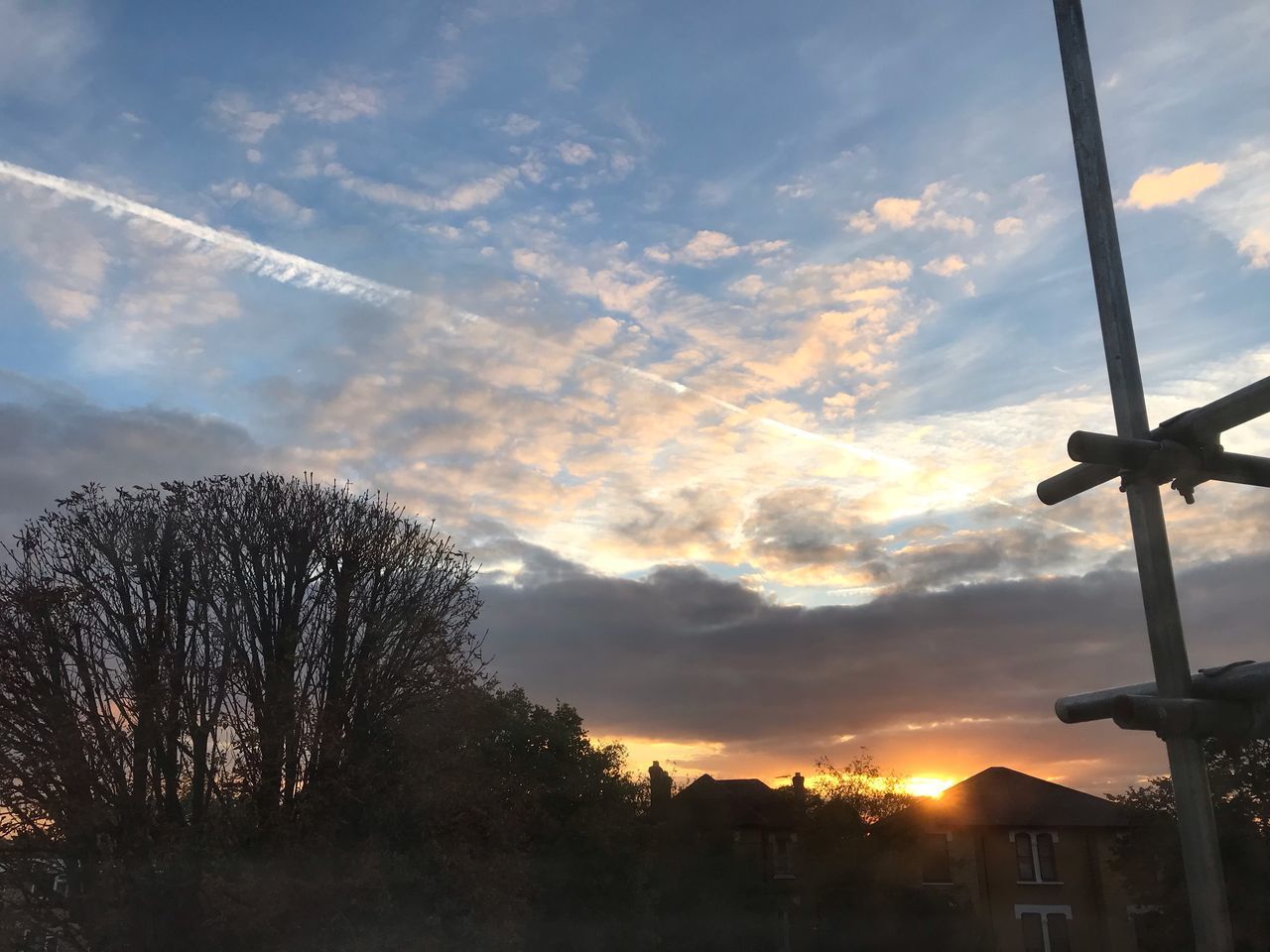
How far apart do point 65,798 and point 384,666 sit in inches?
300

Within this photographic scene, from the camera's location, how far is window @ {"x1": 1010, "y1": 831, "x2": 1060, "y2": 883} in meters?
49.9

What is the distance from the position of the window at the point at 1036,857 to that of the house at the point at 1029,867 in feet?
0.15

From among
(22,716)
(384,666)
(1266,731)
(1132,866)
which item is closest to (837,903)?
(1132,866)

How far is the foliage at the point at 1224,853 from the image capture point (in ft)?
100

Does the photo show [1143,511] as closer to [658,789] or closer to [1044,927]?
[658,789]

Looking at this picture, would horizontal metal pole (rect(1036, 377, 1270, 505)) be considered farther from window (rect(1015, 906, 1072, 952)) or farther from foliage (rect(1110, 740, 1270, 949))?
window (rect(1015, 906, 1072, 952))

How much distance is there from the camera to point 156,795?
79.6 feet

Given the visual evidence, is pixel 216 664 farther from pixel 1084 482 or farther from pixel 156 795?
pixel 1084 482

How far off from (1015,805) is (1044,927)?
18.9ft

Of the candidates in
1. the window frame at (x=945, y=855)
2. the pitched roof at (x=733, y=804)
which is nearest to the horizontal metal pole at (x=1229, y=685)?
the pitched roof at (x=733, y=804)

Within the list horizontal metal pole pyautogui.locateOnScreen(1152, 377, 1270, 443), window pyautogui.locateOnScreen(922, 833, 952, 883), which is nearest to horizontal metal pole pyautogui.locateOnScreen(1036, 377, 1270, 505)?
horizontal metal pole pyautogui.locateOnScreen(1152, 377, 1270, 443)

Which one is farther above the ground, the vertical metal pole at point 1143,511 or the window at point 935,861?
the vertical metal pole at point 1143,511

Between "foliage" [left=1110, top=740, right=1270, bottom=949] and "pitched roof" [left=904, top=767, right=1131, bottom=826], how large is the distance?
12.9m

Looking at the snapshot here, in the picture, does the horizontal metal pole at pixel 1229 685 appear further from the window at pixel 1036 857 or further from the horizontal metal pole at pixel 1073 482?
the window at pixel 1036 857
